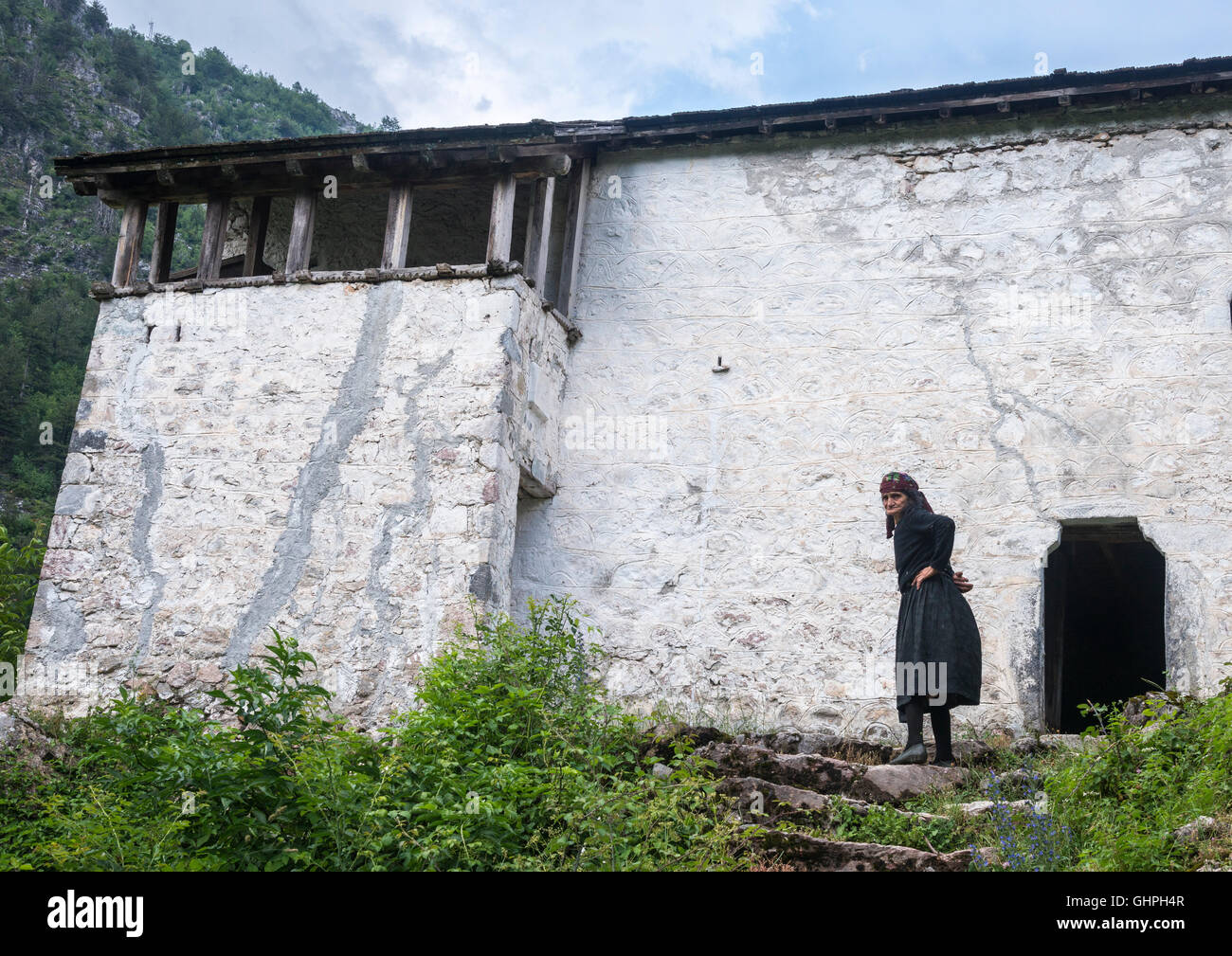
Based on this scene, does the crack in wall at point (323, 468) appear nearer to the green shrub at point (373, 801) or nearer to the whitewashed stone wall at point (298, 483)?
the whitewashed stone wall at point (298, 483)

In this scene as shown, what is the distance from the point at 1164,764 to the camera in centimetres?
729

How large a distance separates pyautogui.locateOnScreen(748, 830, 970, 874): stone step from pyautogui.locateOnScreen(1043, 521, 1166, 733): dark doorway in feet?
21.1

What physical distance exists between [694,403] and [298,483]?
11.5ft

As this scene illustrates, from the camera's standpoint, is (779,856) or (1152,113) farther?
(1152,113)

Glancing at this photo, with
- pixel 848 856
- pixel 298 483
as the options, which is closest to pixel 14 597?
pixel 298 483

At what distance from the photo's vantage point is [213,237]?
11836 millimetres

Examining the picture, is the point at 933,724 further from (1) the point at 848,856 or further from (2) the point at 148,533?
(2) the point at 148,533

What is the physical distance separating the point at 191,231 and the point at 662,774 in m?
23.6

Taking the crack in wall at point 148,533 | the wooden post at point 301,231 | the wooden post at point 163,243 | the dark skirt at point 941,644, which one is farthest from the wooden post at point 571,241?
the dark skirt at point 941,644

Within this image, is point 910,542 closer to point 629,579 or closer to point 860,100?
point 629,579

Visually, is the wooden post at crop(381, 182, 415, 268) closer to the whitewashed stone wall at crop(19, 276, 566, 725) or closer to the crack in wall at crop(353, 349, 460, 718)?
the whitewashed stone wall at crop(19, 276, 566, 725)

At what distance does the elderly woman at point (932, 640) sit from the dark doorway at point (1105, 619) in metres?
4.39

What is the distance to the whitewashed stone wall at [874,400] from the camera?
1030 centimetres
